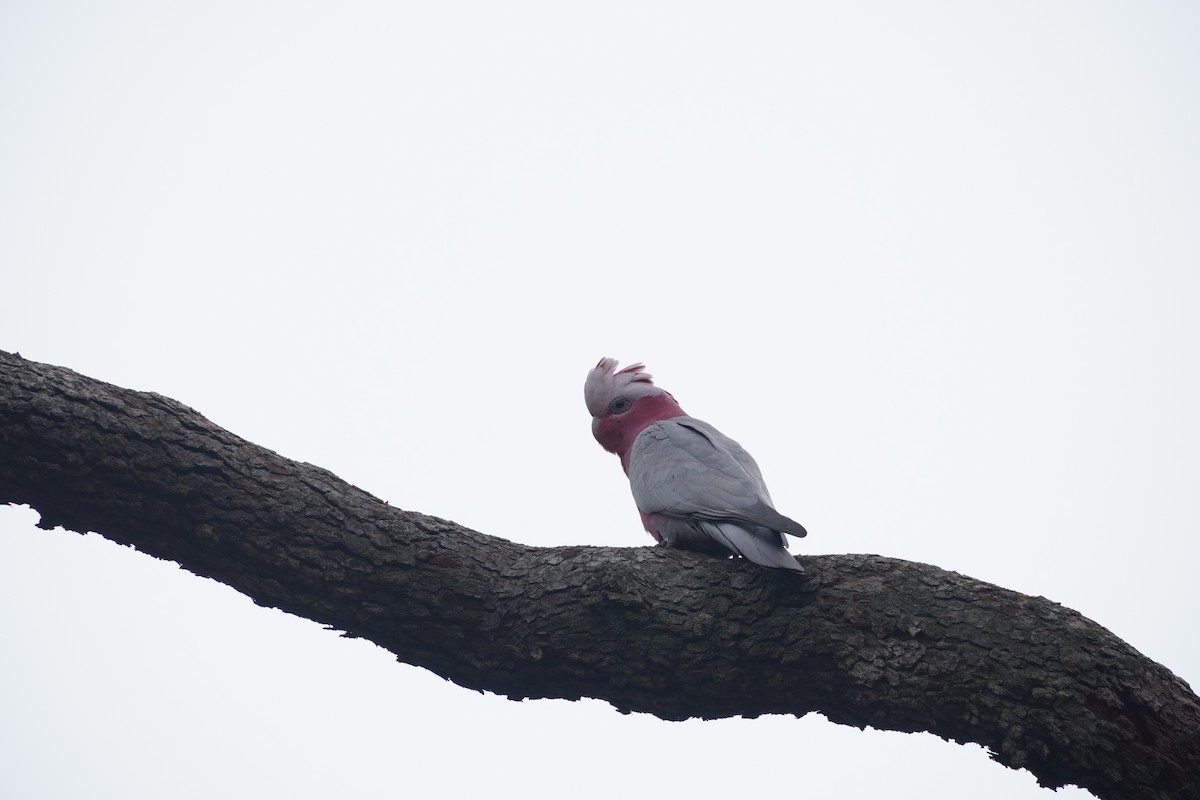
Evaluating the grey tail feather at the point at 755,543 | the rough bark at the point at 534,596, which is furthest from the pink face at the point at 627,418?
the rough bark at the point at 534,596

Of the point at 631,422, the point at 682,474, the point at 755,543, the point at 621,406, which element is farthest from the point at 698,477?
the point at 621,406

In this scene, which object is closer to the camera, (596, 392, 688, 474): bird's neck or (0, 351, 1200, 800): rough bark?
(0, 351, 1200, 800): rough bark

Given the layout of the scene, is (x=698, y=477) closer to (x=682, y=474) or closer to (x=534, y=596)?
(x=682, y=474)

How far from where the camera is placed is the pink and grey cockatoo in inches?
160

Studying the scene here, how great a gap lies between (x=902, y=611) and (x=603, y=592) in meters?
1.21

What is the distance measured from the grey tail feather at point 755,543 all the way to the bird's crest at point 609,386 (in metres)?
1.63

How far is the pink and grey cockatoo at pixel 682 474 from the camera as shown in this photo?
4.07m

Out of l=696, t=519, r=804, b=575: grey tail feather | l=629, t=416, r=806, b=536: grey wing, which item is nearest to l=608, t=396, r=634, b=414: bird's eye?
l=629, t=416, r=806, b=536: grey wing

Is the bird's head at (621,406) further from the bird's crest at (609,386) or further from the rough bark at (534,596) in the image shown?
the rough bark at (534,596)

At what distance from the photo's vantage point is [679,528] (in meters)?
4.77

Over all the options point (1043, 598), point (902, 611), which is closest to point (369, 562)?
point (902, 611)

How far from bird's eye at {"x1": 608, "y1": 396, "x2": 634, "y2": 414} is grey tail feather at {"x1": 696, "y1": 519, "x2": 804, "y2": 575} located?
5.25 ft

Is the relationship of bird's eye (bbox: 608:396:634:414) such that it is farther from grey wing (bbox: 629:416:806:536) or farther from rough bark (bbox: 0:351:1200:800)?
rough bark (bbox: 0:351:1200:800)

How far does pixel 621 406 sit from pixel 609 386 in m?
0.16
